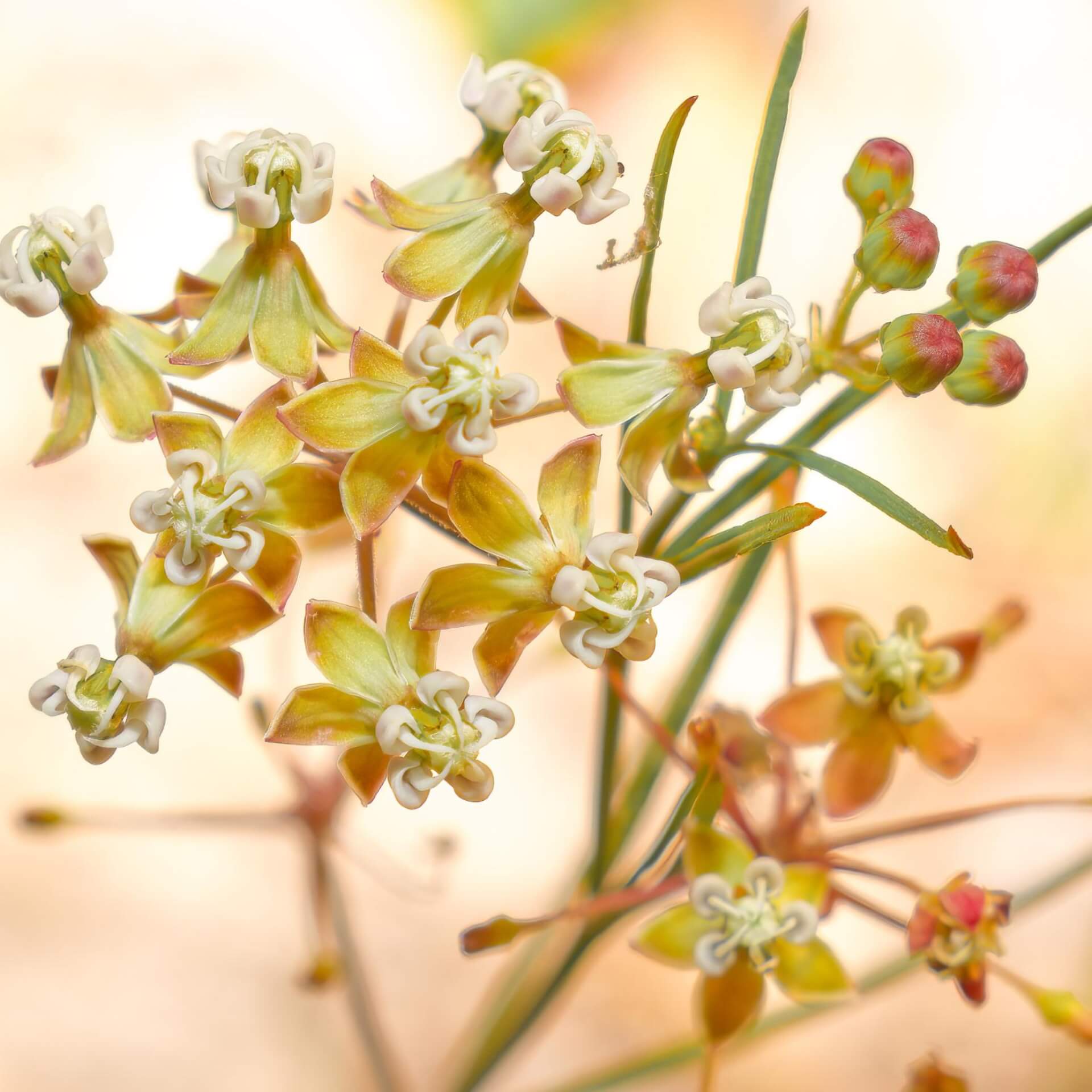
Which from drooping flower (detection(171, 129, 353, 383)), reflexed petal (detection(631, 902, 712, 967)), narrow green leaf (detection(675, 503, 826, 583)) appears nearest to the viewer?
narrow green leaf (detection(675, 503, 826, 583))

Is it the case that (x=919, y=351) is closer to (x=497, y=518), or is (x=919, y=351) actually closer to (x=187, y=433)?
(x=497, y=518)

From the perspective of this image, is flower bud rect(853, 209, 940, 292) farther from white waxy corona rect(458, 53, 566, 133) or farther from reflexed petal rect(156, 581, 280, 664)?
reflexed petal rect(156, 581, 280, 664)

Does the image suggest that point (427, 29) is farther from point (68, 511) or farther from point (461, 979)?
point (461, 979)

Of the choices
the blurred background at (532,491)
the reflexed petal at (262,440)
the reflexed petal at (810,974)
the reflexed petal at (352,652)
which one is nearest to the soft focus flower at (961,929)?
the reflexed petal at (810,974)

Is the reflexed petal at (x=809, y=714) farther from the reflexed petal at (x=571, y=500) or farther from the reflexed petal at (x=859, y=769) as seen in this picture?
the reflexed petal at (x=571, y=500)

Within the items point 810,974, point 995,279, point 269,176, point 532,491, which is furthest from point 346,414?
point 532,491

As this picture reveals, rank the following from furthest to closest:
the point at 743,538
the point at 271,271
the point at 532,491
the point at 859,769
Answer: the point at 532,491 < the point at 859,769 < the point at 271,271 < the point at 743,538

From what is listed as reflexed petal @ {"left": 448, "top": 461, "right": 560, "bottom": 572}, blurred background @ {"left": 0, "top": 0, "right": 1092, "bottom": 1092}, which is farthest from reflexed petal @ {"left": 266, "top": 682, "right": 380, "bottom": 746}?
blurred background @ {"left": 0, "top": 0, "right": 1092, "bottom": 1092}
